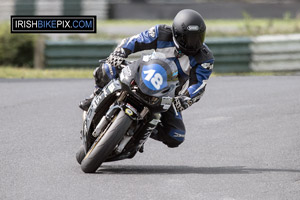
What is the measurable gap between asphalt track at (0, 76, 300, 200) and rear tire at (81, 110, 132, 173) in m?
0.20

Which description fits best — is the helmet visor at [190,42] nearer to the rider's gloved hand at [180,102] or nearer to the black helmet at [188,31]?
the black helmet at [188,31]

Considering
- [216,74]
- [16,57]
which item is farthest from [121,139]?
[16,57]

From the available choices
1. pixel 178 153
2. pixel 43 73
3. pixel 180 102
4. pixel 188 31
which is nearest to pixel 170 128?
pixel 180 102

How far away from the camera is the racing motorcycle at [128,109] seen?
6.34 metres

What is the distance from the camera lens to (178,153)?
26.7ft

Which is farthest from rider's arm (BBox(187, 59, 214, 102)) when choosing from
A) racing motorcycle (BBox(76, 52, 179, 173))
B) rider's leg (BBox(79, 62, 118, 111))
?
rider's leg (BBox(79, 62, 118, 111))

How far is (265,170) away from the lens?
23.4ft

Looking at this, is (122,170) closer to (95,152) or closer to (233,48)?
(95,152)

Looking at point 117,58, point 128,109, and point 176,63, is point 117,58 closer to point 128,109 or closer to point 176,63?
point 176,63

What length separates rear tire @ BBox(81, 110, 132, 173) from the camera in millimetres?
6344

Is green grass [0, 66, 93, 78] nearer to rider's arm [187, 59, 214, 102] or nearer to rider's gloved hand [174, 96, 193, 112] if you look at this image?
rider's arm [187, 59, 214, 102]

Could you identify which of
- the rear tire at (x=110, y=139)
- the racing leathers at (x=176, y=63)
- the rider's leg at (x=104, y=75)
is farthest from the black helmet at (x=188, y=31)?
the rear tire at (x=110, y=139)

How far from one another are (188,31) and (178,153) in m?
1.70

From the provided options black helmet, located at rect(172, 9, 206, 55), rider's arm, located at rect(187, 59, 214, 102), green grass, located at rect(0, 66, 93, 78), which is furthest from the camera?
green grass, located at rect(0, 66, 93, 78)
